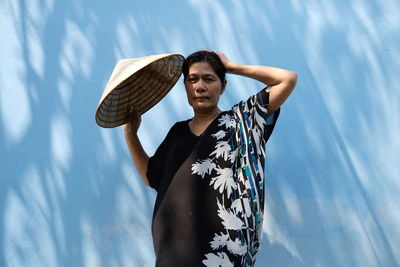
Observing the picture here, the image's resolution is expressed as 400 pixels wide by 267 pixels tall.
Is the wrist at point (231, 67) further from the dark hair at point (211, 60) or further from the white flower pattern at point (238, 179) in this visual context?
the white flower pattern at point (238, 179)

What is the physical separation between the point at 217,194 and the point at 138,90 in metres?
0.67

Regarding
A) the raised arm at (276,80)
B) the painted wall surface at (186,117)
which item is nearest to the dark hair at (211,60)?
the raised arm at (276,80)

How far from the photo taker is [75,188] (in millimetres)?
2904

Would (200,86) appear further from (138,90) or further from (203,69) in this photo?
(138,90)

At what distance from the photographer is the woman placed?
2189 millimetres

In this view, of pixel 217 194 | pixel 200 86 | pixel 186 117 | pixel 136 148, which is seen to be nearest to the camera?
pixel 217 194

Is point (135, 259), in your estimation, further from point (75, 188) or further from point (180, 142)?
point (180, 142)

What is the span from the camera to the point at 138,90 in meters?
2.65

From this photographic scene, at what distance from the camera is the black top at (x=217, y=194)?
2.18 meters

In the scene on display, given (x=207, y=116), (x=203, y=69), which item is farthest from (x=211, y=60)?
(x=207, y=116)

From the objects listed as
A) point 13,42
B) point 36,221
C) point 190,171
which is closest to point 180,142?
point 190,171

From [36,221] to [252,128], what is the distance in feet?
4.08

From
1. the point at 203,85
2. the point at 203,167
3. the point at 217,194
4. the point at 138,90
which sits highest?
the point at 138,90

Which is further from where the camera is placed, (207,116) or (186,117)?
(186,117)
